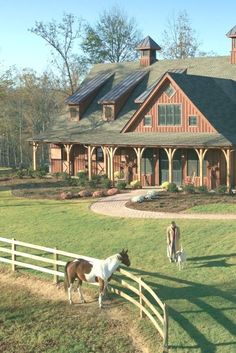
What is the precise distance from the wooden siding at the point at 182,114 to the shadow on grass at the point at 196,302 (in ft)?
60.2

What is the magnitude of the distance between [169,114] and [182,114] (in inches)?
39.9

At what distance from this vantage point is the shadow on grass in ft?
45.8

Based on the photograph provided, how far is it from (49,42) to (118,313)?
4715 centimetres

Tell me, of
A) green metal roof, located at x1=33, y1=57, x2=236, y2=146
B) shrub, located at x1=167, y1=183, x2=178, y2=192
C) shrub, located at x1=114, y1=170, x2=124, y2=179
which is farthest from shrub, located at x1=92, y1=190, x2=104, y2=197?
shrub, located at x1=114, y1=170, x2=124, y2=179

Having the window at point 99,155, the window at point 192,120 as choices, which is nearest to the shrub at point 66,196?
the window at point 192,120

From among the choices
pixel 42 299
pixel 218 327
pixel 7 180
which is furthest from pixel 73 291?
pixel 7 180

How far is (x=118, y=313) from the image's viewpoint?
16.2 m

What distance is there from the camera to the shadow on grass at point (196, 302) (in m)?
13.9

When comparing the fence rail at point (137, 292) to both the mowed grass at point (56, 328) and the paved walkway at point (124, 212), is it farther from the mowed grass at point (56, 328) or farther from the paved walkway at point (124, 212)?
the paved walkway at point (124, 212)

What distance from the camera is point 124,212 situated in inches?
1090

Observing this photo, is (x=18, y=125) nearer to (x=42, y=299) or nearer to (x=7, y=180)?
(x=7, y=180)

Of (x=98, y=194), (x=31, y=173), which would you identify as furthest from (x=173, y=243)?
(x=31, y=173)

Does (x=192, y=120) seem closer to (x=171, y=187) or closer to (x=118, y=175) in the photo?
(x=171, y=187)

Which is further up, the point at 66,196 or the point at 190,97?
the point at 190,97
